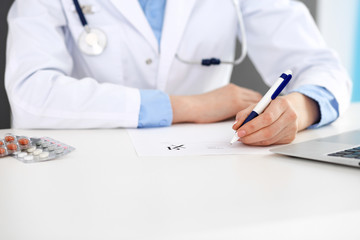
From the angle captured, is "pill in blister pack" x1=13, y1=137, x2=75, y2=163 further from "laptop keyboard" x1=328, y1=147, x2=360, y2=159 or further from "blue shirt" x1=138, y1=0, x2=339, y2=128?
"laptop keyboard" x1=328, y1=147, x2=360, y2=159

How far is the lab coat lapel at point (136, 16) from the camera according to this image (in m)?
1.08

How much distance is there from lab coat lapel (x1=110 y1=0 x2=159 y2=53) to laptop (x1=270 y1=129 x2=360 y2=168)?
0.56 meters

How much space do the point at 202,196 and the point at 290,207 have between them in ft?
0.30

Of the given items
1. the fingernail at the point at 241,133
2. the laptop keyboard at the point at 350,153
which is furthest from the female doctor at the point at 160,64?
the laptop keyboard at the point at 350,153

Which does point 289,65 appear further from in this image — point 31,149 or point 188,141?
point 31,149

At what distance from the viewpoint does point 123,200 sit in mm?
433

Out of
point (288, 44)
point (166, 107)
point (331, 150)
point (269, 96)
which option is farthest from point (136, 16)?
point (331, 150)

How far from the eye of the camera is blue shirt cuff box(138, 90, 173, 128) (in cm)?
89

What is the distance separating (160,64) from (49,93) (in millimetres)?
331

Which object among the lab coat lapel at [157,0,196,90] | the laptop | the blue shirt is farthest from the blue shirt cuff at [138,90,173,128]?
the laptop

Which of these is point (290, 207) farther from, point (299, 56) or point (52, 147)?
point (299, 56)

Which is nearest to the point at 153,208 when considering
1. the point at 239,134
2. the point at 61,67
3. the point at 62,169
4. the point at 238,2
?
the point at 62,169

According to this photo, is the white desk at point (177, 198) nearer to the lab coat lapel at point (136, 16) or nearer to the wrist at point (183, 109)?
the wrist at point (183, 109)

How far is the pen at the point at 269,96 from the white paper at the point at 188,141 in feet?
0.12
